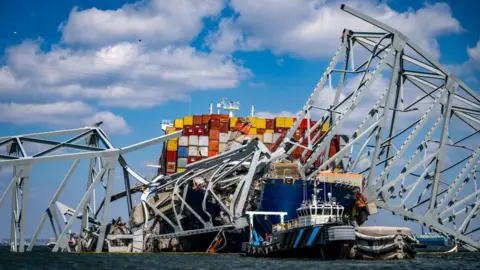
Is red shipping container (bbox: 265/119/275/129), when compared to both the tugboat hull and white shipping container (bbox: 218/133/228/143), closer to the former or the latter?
white shipping container (bbox: 218/133/228/143)

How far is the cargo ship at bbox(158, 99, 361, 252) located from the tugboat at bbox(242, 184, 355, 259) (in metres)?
3.50

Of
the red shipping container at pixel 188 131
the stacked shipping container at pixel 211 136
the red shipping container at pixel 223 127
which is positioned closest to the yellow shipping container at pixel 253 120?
the stacked shipping container at pixel 211 136

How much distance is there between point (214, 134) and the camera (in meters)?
100

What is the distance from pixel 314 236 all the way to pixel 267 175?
16579 millimetres

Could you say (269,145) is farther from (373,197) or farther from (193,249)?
(373,197)

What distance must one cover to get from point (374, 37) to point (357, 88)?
5.49 m

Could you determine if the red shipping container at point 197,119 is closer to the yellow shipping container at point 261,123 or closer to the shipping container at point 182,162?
the shipping container at point 182,162

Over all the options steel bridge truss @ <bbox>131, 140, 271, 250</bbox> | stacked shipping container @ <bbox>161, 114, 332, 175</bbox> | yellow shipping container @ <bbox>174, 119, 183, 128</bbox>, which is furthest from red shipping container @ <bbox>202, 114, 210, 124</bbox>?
steel bridge truss @ <bbox>131, 140, 271, 250</bbox>

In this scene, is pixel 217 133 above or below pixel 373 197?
above

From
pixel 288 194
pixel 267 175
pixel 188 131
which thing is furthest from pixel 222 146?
pixel 288 194

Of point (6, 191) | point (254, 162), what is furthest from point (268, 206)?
point (6, 191)

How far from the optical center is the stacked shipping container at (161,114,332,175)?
100062 mm

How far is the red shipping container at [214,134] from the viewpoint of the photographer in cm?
10031

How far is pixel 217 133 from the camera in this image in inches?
3959
